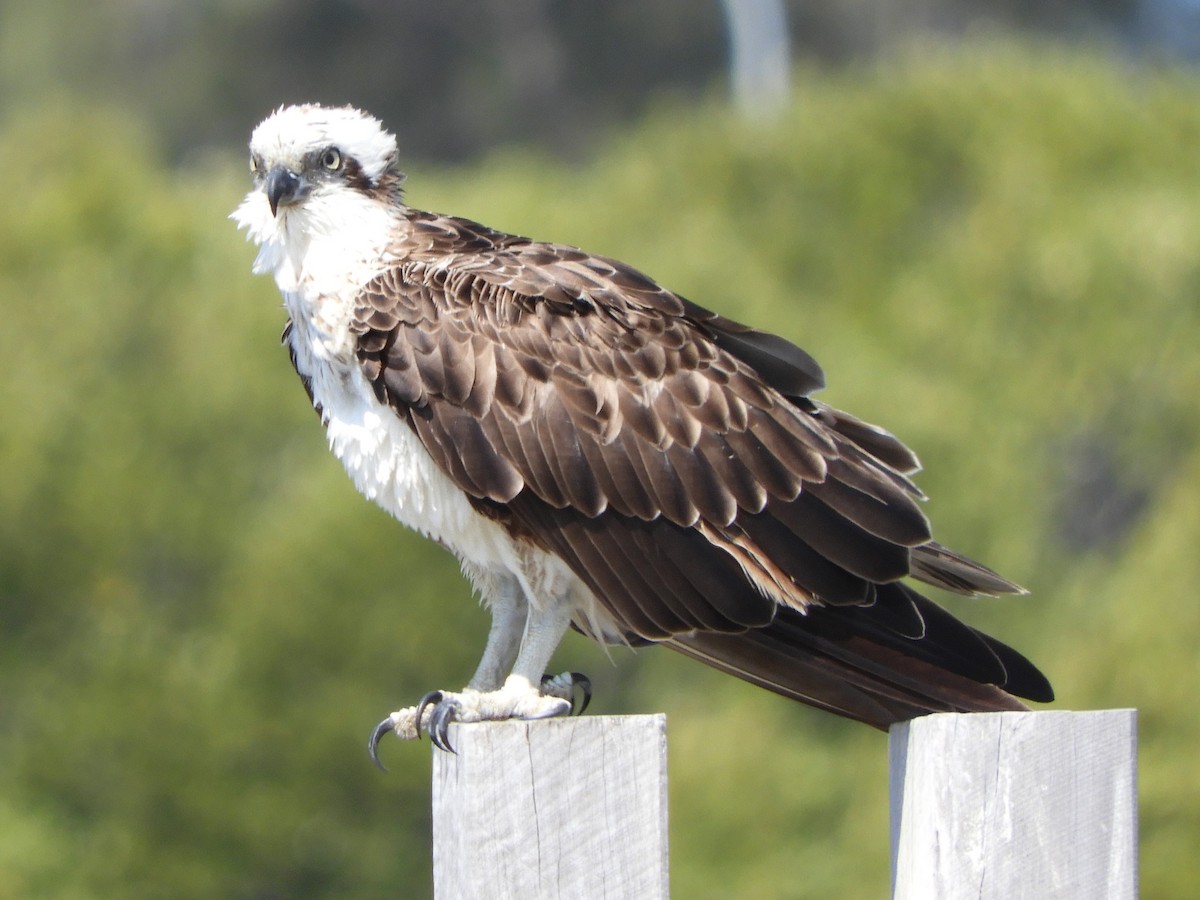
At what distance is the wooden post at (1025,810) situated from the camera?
3.64 m

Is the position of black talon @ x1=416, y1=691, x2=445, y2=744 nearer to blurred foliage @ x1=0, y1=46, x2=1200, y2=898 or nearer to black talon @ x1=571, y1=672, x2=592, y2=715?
black talon @ x1=571, y1=672, x2=592, y2=715

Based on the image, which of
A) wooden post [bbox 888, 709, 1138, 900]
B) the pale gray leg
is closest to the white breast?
the pale gray leg

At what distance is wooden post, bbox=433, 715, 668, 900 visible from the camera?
12.2 ft

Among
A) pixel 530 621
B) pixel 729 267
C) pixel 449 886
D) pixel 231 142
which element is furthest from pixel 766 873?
pixel 231 142

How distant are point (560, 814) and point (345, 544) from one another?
15.9 metres

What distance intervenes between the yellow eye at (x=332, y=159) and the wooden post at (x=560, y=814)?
2.49m

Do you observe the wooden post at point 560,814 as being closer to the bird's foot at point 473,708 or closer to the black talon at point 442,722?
the black talon at point 442,722

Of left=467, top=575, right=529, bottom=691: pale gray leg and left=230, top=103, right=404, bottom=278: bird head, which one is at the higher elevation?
left=230, top=103, right=404, bottom=278: bird head

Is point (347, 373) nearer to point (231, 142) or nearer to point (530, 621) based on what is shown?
point (530, 621)

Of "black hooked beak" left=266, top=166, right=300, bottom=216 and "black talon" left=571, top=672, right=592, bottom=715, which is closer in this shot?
"black talon" left=571, top=672, right=592, bottom=715

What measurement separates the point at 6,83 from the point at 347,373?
4659 centimetres

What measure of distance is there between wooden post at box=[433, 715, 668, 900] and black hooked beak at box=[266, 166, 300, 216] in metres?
2.32

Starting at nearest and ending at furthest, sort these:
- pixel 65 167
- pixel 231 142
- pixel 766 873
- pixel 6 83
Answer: pixel 766 873 → pixel 65 167 → pixel 231 142 → pixel 6 83

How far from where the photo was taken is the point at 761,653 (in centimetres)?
503
